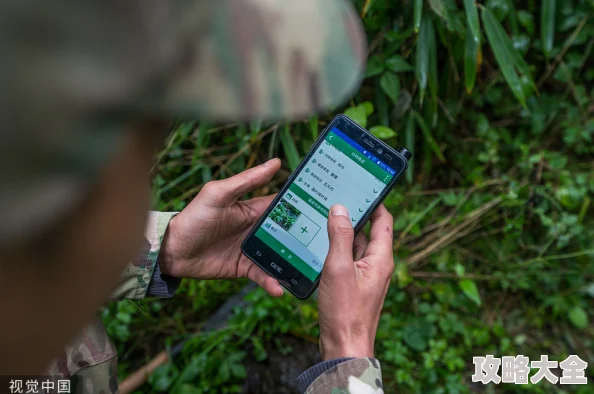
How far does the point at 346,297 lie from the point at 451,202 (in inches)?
31.7

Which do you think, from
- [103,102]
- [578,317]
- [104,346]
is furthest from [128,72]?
[578,317]

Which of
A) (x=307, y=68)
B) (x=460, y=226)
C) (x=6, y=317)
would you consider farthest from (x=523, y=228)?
(x=6, y=317)

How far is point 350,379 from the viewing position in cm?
77

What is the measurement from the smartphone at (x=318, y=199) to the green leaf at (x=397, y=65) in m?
0.47

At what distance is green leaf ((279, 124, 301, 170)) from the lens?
1407mm

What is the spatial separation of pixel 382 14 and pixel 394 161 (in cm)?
60

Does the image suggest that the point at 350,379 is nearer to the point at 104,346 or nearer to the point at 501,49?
the point at 104,346

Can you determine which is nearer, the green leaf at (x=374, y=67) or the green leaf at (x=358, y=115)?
the green leaf at (x=358, y=115)

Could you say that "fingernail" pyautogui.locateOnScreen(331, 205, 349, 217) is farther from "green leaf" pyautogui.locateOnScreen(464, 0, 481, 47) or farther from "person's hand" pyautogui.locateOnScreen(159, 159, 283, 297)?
"green leaf" pyautogui.locateOnScreen(464, 0, 481, 47)

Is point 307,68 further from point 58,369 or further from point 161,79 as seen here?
point 58,369

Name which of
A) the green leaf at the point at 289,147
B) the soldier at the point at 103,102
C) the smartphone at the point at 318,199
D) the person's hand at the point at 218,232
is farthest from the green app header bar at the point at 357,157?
the soldier at the point at 103,102

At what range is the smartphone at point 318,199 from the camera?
98 cm

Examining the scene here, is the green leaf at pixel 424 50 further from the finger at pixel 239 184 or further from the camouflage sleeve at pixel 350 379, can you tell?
the camouflage sleeve at pixel 350 379

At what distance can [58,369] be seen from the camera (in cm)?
90
